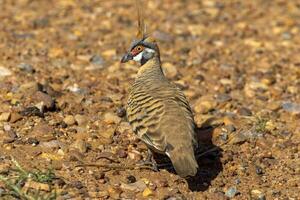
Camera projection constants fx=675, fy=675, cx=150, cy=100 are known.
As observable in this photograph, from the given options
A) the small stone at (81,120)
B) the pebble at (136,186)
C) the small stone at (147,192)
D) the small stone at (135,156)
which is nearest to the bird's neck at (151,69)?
the small stone at (81,120)

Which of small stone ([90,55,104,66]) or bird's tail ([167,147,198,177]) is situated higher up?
bird's tail ([167,147,198,177])

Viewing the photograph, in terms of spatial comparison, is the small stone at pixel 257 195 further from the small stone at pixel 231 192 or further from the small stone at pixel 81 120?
the small stone at pixel 81 120

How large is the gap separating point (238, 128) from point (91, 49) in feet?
9.43

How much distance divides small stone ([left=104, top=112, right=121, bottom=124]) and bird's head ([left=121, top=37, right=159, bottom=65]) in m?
0.61

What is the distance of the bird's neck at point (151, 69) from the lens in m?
6.96

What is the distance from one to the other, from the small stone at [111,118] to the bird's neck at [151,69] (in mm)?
489

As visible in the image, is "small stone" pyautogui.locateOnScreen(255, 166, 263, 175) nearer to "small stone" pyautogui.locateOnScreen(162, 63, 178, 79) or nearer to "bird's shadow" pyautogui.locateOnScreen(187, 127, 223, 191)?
"bird's shadow" pyautogui.locateOnScreen(187, 127, 223, 191)

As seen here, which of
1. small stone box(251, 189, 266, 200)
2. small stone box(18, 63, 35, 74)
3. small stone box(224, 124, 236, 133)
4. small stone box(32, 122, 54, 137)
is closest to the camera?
small stone box(251, 189, 266, 200)

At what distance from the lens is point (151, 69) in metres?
7.03

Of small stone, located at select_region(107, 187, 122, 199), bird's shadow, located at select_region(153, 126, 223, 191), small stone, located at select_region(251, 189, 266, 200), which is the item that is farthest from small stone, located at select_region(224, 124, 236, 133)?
small stone, located at select_region(107, 187, 122, 199)

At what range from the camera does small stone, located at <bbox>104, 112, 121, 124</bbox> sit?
7074mm

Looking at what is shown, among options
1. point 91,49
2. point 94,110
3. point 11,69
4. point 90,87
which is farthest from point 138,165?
point 91,49

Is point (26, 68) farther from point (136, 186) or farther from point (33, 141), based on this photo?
point (136, 186)

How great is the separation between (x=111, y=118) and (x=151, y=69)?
67 cm
